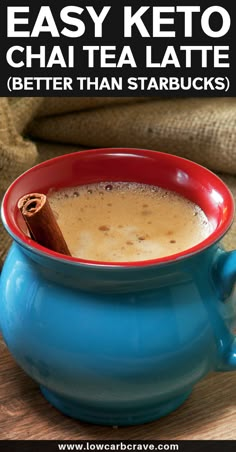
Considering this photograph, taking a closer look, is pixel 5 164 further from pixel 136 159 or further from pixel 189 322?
pixel 189 322

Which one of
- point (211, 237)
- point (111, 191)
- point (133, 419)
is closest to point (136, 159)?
point (111, 191)

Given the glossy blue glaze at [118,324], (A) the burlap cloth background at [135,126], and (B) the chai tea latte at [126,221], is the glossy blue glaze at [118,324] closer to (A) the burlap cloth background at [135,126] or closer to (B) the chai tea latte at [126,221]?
(B) the chai tea latte at [126,221]

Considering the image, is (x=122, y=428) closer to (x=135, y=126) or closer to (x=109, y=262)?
(x=109, y=262)

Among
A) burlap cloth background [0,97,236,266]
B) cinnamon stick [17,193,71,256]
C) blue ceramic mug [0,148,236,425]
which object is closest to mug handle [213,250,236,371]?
blue ceramic mug [0,148,236,425]

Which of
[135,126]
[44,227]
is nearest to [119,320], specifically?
[44,227]

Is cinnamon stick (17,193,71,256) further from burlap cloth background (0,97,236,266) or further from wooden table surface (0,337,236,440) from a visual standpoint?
burlap cloth background (0,97,236,266)
